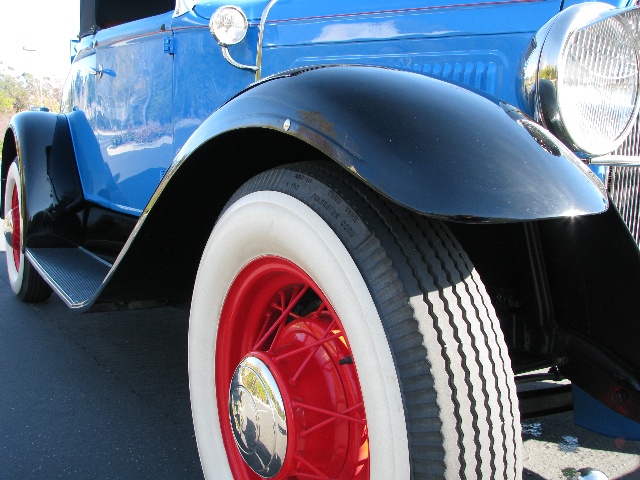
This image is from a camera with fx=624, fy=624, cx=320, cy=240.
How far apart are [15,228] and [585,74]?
310cm

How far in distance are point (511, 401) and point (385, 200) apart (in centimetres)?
39

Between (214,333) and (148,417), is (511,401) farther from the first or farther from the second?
(148,417)

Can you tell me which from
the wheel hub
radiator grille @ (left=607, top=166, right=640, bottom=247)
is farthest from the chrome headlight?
the wheel hub

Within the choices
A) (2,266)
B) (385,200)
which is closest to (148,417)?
(385,200)

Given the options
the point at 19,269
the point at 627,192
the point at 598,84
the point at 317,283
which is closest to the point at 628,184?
the point at 627,192

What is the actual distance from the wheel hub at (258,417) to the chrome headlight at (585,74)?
0.76 metres

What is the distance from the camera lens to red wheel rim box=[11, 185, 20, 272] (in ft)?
11.0

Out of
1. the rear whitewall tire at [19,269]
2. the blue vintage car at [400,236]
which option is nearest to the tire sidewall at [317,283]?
the blue vintage car at [400,236]

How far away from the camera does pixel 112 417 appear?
2078 mm

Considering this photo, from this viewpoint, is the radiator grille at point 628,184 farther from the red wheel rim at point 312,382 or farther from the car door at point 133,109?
the car door at point 133,109

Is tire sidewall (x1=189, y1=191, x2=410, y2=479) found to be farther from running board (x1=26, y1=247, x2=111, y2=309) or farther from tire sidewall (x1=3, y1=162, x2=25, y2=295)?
tire sidewall (x1=3, y1=162, x2=25, y2=295)

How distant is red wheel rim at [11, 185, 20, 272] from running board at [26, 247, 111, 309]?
0.62 m

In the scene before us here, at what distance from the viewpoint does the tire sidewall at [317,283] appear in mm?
963

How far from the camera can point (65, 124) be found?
3195 mm
